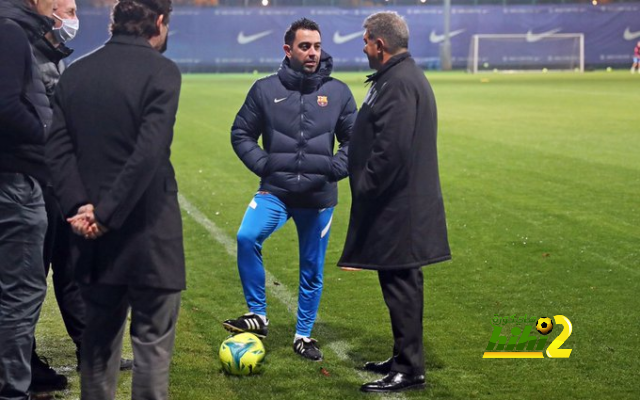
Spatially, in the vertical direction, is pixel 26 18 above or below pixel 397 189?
above

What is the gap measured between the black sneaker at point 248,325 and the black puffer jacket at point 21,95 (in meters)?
1.87

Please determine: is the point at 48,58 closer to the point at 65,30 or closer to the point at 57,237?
the point at 65,30

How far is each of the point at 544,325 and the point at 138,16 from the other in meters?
3.82

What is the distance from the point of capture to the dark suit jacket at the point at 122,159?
14.1 feet

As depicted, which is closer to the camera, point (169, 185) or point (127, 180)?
point (127, 180)

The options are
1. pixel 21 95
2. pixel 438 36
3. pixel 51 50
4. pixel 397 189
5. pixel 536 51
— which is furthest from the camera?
pixel 438 36

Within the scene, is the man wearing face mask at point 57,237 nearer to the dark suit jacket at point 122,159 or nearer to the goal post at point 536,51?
the dark suit jacket at point 122,159

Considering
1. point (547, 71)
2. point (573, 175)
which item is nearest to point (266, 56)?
point (547, 71)

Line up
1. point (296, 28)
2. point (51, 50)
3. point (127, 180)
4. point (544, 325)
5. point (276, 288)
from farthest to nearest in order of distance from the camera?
1. point (276, 288)
2. point (544, 325)
3. point (296, 28)
4. point (51, 50)
5. point (127, 180)

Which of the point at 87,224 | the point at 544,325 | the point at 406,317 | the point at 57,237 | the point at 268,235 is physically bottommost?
the point at 544,325

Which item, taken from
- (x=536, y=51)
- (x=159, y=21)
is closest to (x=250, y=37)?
(x=536, y=51)

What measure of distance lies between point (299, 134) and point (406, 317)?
1.40 meters

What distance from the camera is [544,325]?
705 centimetres

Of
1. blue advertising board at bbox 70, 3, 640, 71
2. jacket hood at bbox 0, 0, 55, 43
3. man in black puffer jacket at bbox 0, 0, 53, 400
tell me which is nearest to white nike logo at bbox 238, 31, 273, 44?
blue advertising board at bbox 70, 3, 640, 71
